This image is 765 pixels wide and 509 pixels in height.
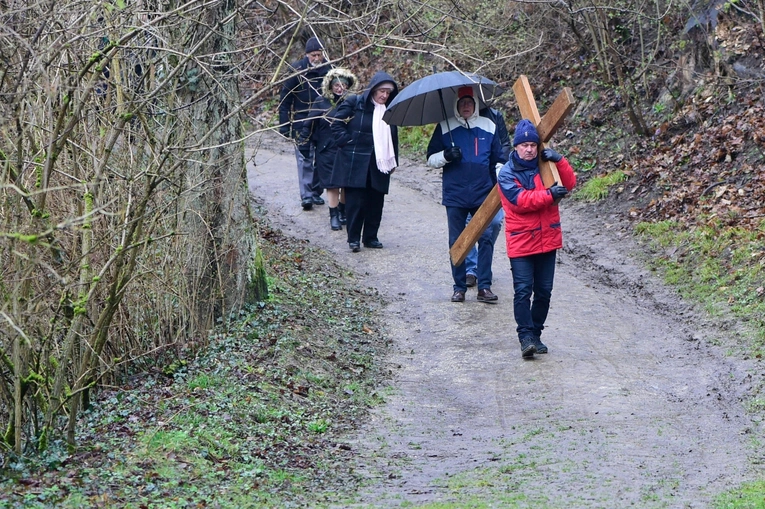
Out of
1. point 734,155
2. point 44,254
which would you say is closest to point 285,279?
point 44,254

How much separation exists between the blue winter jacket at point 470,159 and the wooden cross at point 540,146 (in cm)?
53

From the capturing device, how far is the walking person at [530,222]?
8000 mm

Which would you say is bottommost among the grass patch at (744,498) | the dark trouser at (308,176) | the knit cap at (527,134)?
the grass patch at (744,498)

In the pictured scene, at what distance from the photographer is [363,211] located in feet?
40.4

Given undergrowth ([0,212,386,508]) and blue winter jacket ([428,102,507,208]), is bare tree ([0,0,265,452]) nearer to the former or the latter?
undergrowth ([0,212,386,508])

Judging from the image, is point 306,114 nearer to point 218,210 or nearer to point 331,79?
point 331,79

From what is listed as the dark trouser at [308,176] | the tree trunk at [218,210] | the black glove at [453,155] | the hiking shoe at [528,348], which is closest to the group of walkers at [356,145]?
the dark trouser at [308,176]

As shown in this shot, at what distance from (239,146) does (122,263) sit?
2933mm

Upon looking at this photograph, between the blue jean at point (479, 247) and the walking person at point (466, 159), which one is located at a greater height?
the walking person at point (466, 159)

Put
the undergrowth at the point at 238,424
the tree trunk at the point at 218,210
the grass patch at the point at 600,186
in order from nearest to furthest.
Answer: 1. the undergrowth at the point at 238,424
2. the tree trunk at the point at 218,210
3. the grass patch at the point at 600,186

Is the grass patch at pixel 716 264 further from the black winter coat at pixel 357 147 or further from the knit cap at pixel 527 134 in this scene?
the black winter coat at pixel 357 147

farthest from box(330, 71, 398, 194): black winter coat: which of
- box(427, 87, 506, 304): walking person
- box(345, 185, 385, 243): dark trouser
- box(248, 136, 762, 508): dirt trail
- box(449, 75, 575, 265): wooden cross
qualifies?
box(449, 75, 575, 265): wooden cross

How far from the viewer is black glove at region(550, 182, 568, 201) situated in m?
7.79

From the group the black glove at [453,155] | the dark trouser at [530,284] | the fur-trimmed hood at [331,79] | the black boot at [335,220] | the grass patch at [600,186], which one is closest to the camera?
the dark trouser at [530,284]
